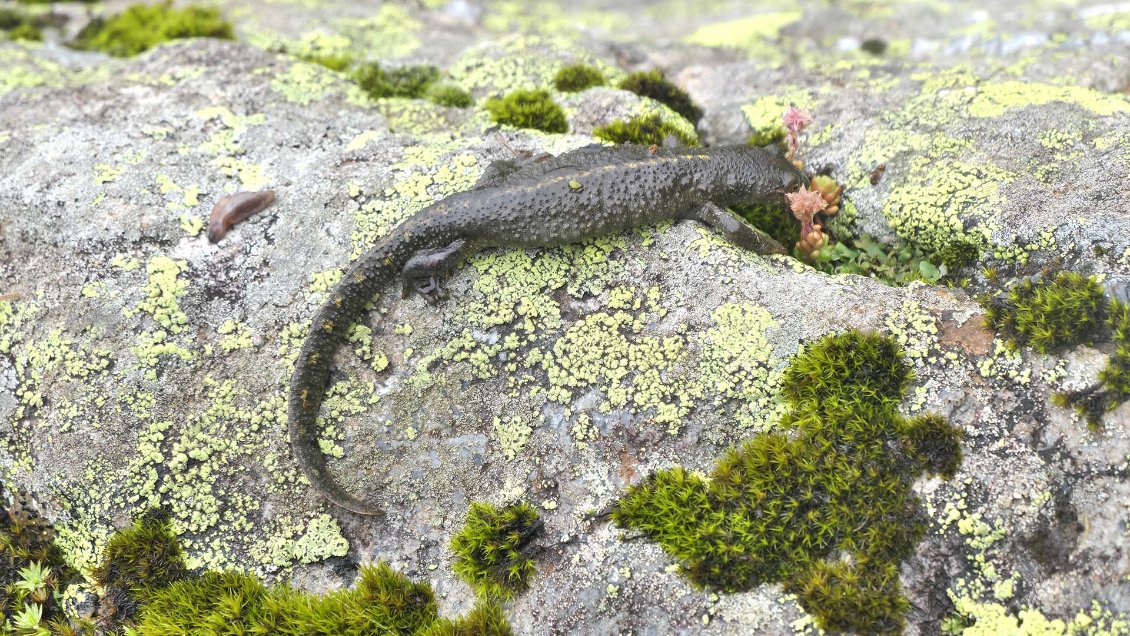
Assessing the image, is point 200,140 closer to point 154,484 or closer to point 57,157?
point 57,157

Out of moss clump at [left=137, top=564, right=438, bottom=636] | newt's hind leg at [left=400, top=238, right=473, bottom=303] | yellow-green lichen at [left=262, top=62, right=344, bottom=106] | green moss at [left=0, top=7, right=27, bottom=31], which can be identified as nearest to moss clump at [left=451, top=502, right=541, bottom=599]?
moss clump at [left=137, top=564, right=438, bottom=636]

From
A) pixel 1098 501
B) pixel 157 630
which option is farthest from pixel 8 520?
pixel 1098 501

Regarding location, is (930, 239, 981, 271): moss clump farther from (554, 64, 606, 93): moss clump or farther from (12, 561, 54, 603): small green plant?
(12, 561, 54, 603): small green plant

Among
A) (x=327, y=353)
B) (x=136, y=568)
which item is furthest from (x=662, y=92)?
(x=136, y=568)


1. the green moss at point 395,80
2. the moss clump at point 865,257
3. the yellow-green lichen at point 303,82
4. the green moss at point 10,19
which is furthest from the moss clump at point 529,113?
the green moss at point 10,19

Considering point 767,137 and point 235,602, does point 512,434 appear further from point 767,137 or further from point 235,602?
point 767,137

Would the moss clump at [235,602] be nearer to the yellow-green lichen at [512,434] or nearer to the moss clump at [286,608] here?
the moss clump at [286,608]
